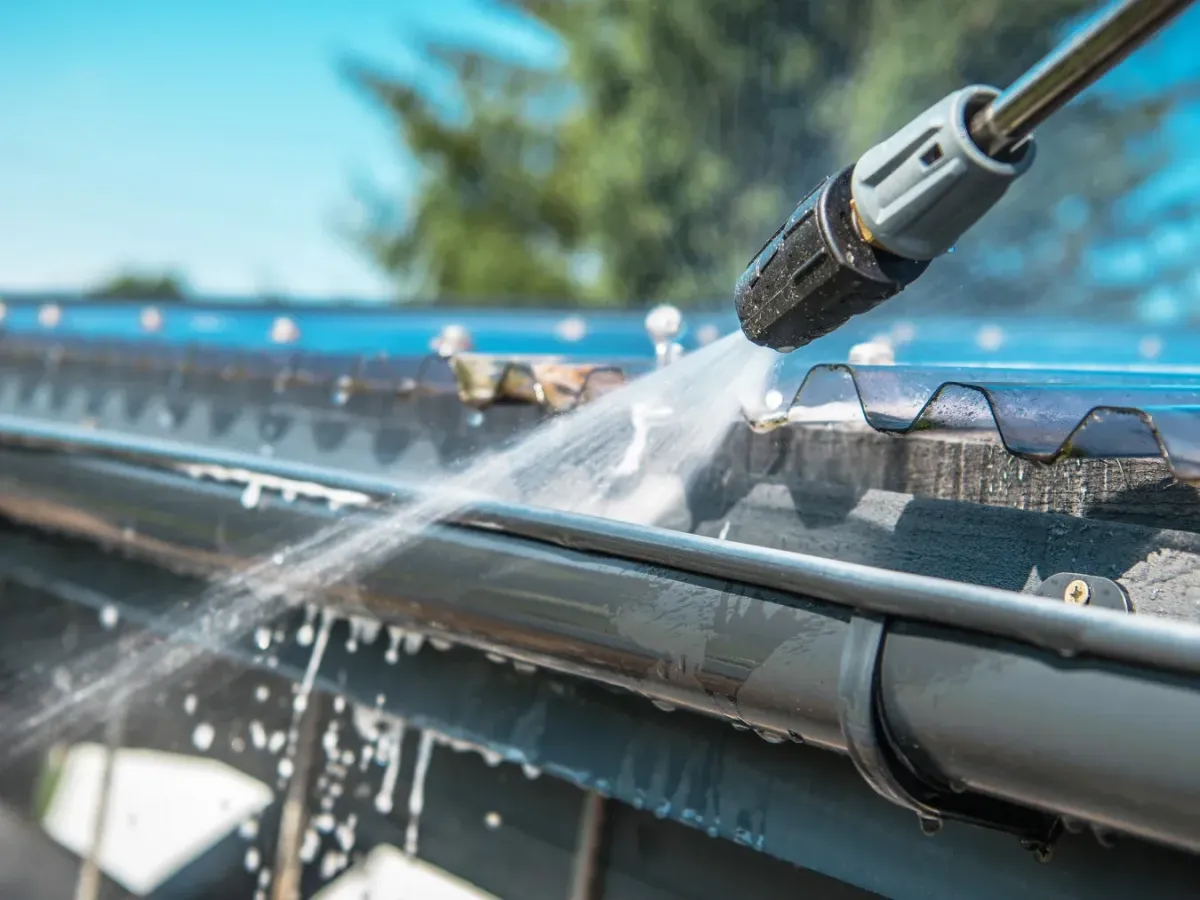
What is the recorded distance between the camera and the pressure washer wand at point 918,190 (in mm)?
780

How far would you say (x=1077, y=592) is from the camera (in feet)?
3.49

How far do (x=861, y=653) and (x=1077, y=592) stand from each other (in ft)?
0.90

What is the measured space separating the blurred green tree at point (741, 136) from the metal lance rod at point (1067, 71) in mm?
7774

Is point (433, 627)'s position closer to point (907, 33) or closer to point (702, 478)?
point (702, 478)

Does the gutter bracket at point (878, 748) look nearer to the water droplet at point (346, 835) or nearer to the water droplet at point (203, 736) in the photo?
the water droplet at point (346, 835)

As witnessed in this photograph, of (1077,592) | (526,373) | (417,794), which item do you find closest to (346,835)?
(417,794)

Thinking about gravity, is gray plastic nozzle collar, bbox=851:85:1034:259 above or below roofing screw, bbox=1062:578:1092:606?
above

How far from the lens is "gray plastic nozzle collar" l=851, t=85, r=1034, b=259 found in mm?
886

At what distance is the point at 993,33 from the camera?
1043 cm

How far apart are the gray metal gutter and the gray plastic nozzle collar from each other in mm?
339

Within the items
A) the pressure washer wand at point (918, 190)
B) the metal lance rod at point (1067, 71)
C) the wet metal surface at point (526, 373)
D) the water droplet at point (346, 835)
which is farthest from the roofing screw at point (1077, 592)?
the water droplet at point (346, 835)

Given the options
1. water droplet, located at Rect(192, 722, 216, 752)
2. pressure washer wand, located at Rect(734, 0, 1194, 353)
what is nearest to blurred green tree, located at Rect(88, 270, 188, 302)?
water droplet, located at Rect(192, 722, 216, 752)

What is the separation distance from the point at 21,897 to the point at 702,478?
2.45 m

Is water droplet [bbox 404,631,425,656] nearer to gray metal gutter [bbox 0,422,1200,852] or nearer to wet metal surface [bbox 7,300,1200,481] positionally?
gray metal gutter [bbox 0,422,1200,852]
